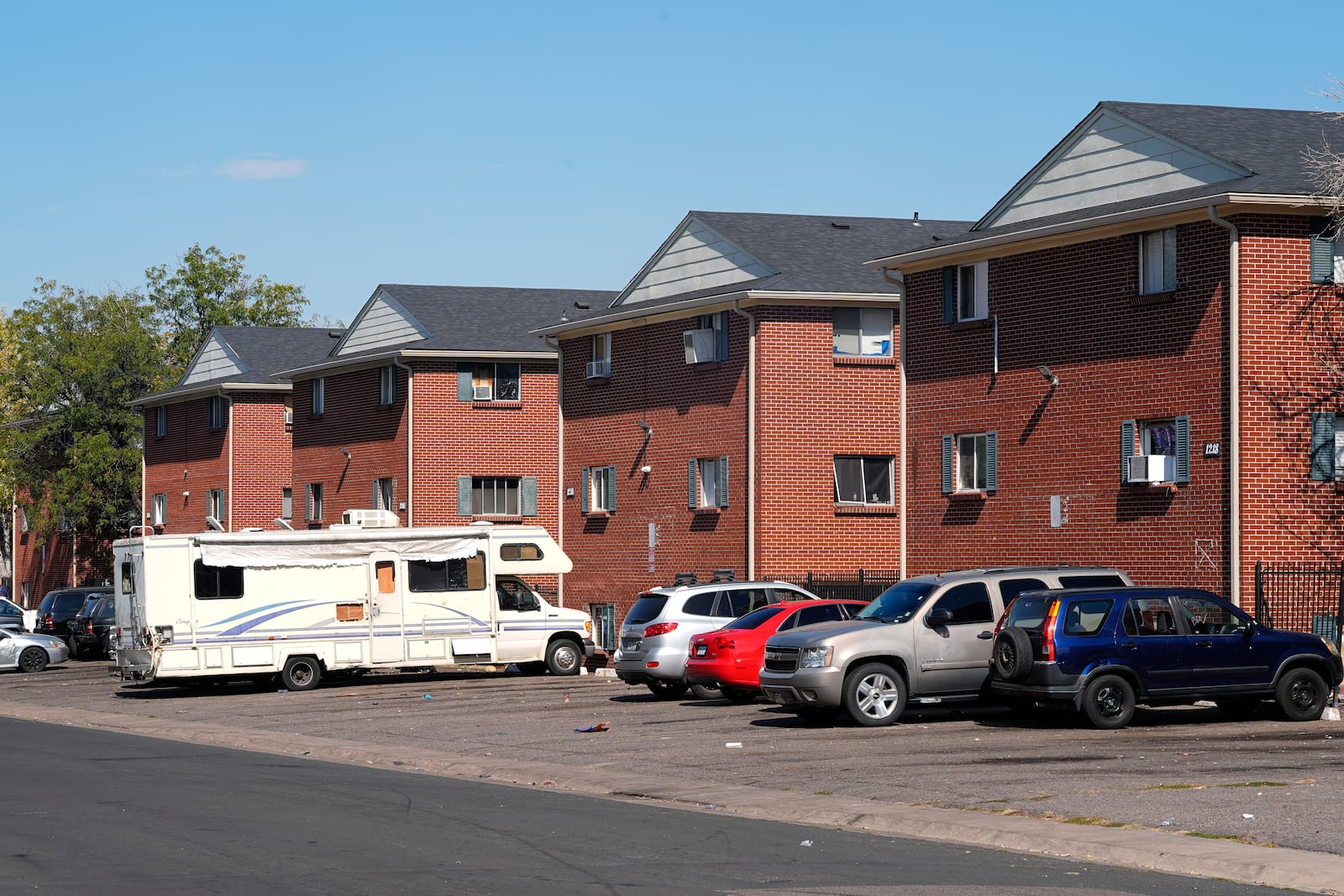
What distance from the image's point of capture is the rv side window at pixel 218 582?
103 ft

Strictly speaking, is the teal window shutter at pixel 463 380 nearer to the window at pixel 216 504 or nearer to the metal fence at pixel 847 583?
the window at pixel 216 504

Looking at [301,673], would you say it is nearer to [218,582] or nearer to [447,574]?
[218,582]

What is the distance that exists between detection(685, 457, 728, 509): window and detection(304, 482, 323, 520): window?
1940 centimetres

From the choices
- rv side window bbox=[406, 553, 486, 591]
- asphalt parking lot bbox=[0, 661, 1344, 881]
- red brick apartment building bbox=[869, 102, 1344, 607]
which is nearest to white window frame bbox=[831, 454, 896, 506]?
red brick apartment building bbox=[869, 102, 1344, 607]

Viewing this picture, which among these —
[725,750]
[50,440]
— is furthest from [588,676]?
[50,440]

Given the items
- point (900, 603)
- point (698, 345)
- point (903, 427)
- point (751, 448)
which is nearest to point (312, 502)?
point (698, 345)

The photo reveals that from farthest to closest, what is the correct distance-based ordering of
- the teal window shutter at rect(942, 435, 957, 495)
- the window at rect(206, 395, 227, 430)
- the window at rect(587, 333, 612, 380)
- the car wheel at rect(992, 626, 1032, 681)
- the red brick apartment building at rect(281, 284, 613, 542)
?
the window at rect(206, 395, 227, 430) < the red brick apartment building at rect(281, 284, 613, 542) < the window at rect(587, 333, 612, 380) < the teal window shutter at rect(942, 435, 957, 495) < the car wheel at rect(992, 626, 1032, 681)

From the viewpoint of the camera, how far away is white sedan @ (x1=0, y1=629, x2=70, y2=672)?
41125mm

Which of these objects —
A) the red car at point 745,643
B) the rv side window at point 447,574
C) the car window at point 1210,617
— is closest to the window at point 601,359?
the rv side window at point 447,574

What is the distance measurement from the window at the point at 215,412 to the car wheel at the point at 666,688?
120 feet

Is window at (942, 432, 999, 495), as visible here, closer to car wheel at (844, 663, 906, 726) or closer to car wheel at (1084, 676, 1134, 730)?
car wheel at (844, 663, 906, 726)

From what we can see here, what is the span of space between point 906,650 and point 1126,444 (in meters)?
8.47

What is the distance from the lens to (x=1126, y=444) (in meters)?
28.4

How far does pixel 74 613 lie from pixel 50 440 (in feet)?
81.3
